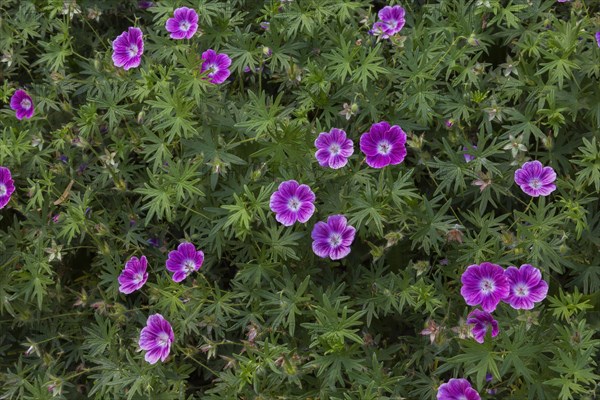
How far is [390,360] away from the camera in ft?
11.4

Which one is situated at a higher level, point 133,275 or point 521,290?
point 521,290

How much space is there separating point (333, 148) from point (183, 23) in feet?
3.52

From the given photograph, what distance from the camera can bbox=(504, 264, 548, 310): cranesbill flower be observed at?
3.12 metres

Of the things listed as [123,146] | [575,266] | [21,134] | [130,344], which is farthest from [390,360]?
[21,134]

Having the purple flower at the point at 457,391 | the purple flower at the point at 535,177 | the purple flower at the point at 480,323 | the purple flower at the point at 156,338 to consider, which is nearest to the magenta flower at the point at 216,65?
the purple flower at the point at 156,338

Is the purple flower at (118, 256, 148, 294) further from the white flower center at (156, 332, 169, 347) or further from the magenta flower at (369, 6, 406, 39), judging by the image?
the magenta flower at (369, 6, 406, 39)

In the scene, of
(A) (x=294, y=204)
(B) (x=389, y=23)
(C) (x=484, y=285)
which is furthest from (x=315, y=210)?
(B) (x=389, y=23)

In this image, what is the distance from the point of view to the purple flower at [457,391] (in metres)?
3.04

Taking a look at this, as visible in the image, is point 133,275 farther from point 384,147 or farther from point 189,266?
point 384,147

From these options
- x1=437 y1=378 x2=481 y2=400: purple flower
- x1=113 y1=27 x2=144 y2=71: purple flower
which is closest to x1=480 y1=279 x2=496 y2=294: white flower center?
x1=437 y1=378 x2=481 y2=400: purple flower

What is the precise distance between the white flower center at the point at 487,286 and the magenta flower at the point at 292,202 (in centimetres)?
73

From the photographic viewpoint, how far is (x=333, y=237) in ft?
10.8

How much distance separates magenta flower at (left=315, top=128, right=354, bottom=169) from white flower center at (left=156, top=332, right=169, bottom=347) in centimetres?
96

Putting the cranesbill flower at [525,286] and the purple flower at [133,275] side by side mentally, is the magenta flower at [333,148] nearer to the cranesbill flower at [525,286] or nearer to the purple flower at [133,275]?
the cranesbill flower at [525,286]
